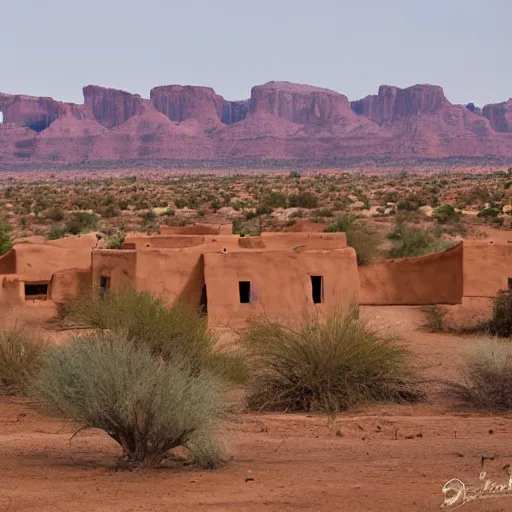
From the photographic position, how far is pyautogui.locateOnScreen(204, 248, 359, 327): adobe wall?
19.4 meters

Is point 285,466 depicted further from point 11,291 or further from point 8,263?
point 8,263

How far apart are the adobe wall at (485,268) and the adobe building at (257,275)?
0.07 ft

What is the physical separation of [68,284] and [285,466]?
12815mm

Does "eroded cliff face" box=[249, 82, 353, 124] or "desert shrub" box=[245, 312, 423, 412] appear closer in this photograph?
"desert shrub" box=[245, 312, 423, 412]

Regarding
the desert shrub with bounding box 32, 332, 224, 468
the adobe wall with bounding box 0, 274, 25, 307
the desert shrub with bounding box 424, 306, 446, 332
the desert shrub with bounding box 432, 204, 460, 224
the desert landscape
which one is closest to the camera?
the desert landscape

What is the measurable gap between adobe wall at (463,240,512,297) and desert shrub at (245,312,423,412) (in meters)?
7.54

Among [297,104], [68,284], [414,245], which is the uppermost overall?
[297,104]

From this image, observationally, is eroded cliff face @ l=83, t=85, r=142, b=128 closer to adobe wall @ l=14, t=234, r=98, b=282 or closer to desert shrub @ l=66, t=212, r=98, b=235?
desert shrub @ l=66, t=212, r=98, b=235

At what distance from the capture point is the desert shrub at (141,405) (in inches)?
346

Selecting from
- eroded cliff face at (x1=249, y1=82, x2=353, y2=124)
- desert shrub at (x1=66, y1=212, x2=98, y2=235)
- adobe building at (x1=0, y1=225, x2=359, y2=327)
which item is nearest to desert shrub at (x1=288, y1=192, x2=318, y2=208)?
desert shrub at (x1=66, y1=212, x2=98, y2=235)

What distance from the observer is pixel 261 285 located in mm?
19516

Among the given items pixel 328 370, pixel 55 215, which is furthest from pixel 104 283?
pixel 55 215

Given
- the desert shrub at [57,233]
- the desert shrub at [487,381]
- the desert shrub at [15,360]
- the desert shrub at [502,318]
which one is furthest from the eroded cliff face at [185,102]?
the desert shrub at [487,381]

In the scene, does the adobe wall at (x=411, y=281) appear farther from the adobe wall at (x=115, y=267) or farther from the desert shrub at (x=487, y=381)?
the desert shrub at (x=487, y=381)
